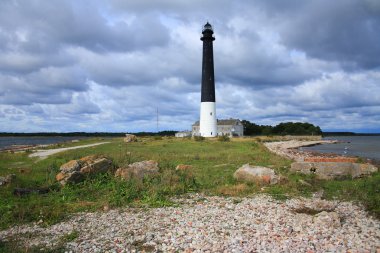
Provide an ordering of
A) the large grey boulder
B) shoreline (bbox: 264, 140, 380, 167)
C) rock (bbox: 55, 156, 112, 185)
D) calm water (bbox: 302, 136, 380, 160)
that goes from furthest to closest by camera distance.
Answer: calm water (bbox: 302, 136, 380, 160) → shoreline (bbox: 264, 140, 380, 167) → the large grey boulder → rock (bbox: 55, 156, 112, 185)

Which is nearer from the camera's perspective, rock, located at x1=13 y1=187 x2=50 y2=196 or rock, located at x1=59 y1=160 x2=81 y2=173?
rock, located at x1=13 y1=187 x2=50 y2=196

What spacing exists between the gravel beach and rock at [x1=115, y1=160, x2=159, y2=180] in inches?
205

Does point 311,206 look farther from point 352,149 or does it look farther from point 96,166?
point 352,149

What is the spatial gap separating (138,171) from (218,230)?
30.7 feet

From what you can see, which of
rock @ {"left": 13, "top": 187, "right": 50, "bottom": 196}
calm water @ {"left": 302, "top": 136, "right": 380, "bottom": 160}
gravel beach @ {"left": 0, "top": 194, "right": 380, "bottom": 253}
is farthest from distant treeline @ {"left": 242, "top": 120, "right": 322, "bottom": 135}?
gravel beach @ {"left": 0, "top": 194, "right": 380, "bottom": 253}

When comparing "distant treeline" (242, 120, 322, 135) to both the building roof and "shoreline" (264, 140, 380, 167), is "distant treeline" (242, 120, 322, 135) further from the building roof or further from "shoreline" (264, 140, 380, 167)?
"shoreline" (264, 140, 380, 167)

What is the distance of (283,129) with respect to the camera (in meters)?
138

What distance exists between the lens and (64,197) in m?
15.8

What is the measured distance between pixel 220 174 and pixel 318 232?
11380mm

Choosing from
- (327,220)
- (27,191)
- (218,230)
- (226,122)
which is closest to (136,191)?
(27,191)

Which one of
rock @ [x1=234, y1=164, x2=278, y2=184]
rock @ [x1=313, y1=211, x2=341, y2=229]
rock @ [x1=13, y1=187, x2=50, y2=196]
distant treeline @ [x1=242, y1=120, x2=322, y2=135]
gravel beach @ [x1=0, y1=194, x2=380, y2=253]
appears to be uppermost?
distant treeline @ [x1=242, y1=120, x2=322, y2=135]

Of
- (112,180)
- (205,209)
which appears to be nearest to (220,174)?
(112,180)

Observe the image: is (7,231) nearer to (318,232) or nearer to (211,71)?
(318,232)

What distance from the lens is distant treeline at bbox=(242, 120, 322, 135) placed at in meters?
127
